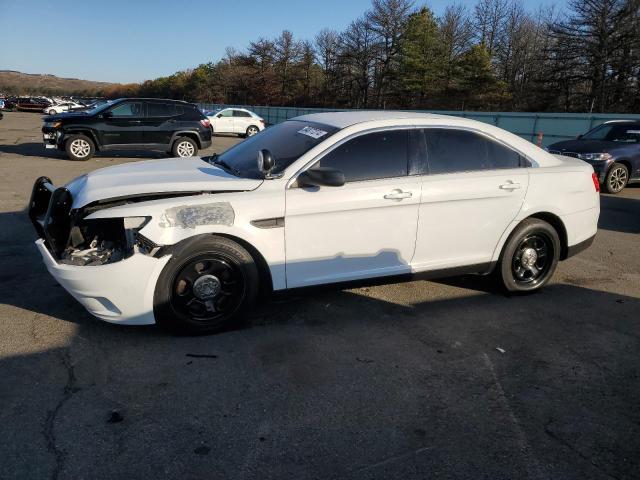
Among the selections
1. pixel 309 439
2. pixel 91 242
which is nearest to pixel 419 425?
pixel 309 439

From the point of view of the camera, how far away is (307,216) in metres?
3.79

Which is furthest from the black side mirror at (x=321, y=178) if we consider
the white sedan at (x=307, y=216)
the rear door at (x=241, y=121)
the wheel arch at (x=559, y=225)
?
the rear door at (x=241, y=121)

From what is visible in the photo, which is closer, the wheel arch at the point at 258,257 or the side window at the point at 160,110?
the wheel arch at the point at 258,257

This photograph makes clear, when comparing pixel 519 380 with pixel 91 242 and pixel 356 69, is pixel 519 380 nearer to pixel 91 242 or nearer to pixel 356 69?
pixel 91 242

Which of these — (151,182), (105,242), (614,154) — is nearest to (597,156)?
(614,154)

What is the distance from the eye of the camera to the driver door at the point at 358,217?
3807 mm

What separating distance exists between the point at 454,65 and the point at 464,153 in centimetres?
5029

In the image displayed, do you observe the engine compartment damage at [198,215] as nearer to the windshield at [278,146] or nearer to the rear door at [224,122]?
the windshield at [278,146]

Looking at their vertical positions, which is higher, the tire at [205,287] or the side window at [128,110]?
the side window at [128,110]

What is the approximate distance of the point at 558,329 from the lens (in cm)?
409

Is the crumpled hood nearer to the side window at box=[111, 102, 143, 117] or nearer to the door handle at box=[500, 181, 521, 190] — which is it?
the door handle at box=[500, 181, 521, 190]

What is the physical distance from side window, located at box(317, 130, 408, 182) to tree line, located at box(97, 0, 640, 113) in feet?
131

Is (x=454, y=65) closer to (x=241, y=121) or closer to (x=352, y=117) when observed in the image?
(x=241, y=121)

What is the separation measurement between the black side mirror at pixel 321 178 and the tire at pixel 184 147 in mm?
Result: 11226
